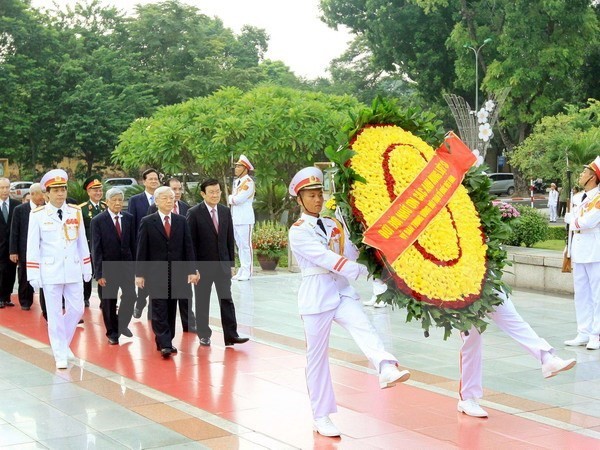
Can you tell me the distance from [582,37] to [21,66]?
23.6 m

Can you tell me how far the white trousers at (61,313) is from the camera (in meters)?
8.62

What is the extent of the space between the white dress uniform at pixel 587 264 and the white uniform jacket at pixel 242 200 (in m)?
6.43

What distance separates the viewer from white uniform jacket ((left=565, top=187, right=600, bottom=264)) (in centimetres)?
917

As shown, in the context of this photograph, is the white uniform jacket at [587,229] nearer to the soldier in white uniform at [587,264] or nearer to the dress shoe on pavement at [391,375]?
the soldier in white uniform at [587,264]

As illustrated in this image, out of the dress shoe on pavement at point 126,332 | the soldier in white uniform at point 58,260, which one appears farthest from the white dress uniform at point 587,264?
the soldier in white uniform at point 58,260

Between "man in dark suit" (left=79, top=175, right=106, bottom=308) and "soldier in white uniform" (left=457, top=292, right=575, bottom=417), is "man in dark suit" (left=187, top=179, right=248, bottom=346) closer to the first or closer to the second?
"man in dark suit" (left=79, top=175, right=106, bottom=308)

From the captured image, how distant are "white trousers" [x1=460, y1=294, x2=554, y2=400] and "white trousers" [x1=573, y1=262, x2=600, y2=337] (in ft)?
10.2

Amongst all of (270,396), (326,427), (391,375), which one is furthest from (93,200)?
(391,375)

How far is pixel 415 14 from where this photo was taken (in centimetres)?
4091

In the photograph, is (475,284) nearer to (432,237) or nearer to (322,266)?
(432,237)

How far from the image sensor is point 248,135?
63.7 feet

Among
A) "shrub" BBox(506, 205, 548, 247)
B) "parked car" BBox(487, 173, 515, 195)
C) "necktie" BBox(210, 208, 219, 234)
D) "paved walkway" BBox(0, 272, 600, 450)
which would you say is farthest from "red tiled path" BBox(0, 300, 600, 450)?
"parked car" BBox(487, 173, 515, 195)

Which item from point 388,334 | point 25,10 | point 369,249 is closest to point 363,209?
point 369,249

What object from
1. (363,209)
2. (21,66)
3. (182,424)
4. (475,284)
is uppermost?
(21,66)
